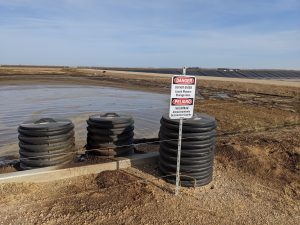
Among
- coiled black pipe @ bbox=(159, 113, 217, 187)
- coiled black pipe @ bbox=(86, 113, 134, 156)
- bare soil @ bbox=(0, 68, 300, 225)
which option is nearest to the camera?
bare soil @ bbox=(0, 68, 300, 225)

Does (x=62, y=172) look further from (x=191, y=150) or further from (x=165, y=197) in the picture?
(x=191, y=150)

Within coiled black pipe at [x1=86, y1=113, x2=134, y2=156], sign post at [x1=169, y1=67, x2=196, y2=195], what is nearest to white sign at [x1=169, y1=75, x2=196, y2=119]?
sign post at [x1=169, y1=67, x2=196, y2=195]

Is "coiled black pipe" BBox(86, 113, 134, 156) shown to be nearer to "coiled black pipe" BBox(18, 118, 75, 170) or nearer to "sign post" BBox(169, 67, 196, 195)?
"coiled black pipe" BBox(18, 118, 75, 170)

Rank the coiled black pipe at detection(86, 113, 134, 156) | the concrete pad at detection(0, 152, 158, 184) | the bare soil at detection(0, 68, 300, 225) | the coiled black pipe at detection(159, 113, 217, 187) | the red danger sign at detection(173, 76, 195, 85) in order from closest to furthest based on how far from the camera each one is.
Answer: the bare soil at detection(0, 68, 300, 225) → the red danger sign at detection(173, 76, 195, 85) → the concrete pad at detection(0, 152, 158, 184) → the coiled black pipe at detection(159, 113, 217, 187) → the coiled black pipe at detection(86, 113, 134, 156)

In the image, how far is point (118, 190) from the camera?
6.38 m

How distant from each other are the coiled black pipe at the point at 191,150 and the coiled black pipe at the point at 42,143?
223cm

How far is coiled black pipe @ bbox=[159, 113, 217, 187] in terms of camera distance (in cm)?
674

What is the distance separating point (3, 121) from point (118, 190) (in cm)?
1021

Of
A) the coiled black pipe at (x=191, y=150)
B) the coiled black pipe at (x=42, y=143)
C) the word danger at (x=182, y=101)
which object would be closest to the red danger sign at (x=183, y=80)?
the word danger at (x=182, y=101)

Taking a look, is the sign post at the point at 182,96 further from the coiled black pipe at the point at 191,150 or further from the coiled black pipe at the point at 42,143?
the coiled black pipe at the point at 42,143

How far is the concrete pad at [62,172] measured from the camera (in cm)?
661

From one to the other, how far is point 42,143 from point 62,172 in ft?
2.59

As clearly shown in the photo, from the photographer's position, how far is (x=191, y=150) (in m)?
6.80

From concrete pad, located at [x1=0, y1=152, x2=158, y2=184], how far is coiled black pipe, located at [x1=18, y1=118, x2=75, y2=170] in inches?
12.1
